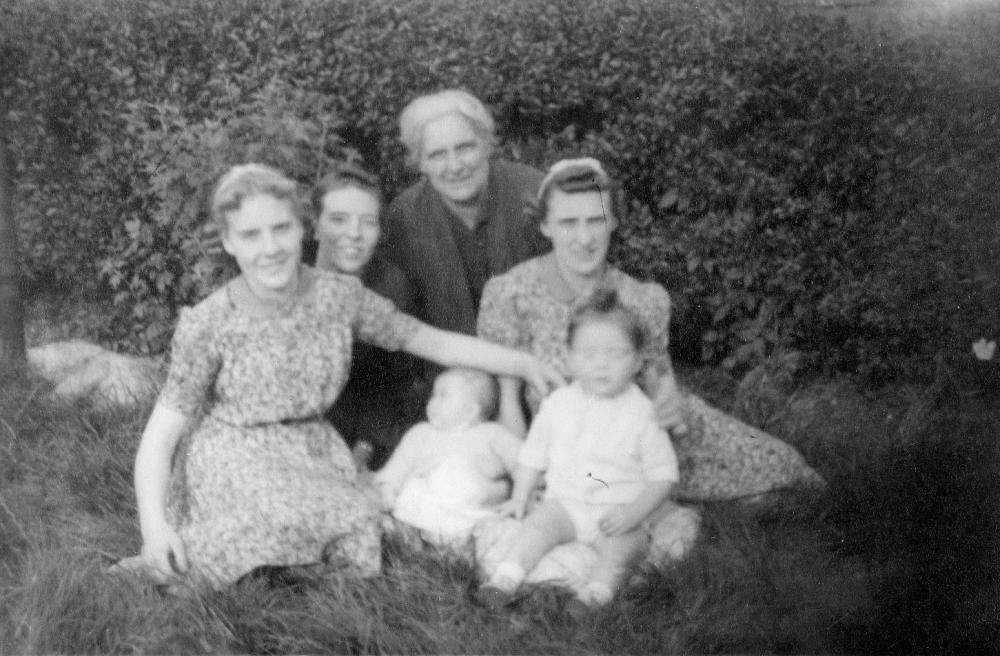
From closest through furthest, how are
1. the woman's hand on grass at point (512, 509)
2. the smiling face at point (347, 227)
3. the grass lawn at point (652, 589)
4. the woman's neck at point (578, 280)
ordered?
the grass lawn at point (652, 589), the woman's hand on grass at point (512, 509), the woman's neck at point (578, 280), the smiling face at point (347, 227)

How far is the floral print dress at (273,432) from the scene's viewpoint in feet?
9.45

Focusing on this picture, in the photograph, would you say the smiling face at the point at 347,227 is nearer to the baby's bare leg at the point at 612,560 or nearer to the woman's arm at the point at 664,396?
the woman's arm at the point at 664,396

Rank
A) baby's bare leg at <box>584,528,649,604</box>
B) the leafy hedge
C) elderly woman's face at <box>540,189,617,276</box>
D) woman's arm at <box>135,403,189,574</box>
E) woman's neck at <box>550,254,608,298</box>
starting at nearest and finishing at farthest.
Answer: baby's bare leg at <box>584,528,649,604</box> < woman's arm at <box>135,403,189,574</box> < elderly woman's face at <box>540,189,617,276</box> < woman's neck at <box>550,254,608,298</box> < the leafy hedge

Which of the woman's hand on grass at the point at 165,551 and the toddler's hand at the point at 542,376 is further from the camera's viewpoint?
the toddler's hand at the point at 542,376

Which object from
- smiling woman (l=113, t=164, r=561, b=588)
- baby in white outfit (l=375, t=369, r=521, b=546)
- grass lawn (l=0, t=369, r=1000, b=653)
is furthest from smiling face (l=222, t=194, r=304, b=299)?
grass lawn (l=0, t=369, r=1000, b=653)

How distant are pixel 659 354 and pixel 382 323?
885mm

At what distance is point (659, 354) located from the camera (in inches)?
132

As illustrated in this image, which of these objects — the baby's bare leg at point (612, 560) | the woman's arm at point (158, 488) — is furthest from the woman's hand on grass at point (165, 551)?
the baby's bare leg at point (612, 560)

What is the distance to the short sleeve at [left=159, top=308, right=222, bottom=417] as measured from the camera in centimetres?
309

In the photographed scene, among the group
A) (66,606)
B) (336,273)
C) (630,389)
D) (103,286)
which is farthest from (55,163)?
(630,389)

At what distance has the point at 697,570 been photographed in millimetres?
2920

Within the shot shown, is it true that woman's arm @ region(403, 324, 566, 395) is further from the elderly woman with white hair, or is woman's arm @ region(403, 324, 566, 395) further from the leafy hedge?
the leafy hedge

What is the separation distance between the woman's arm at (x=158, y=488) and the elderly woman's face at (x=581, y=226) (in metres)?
1.26

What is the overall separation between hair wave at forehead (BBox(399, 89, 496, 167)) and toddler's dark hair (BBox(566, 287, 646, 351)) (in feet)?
2.96
